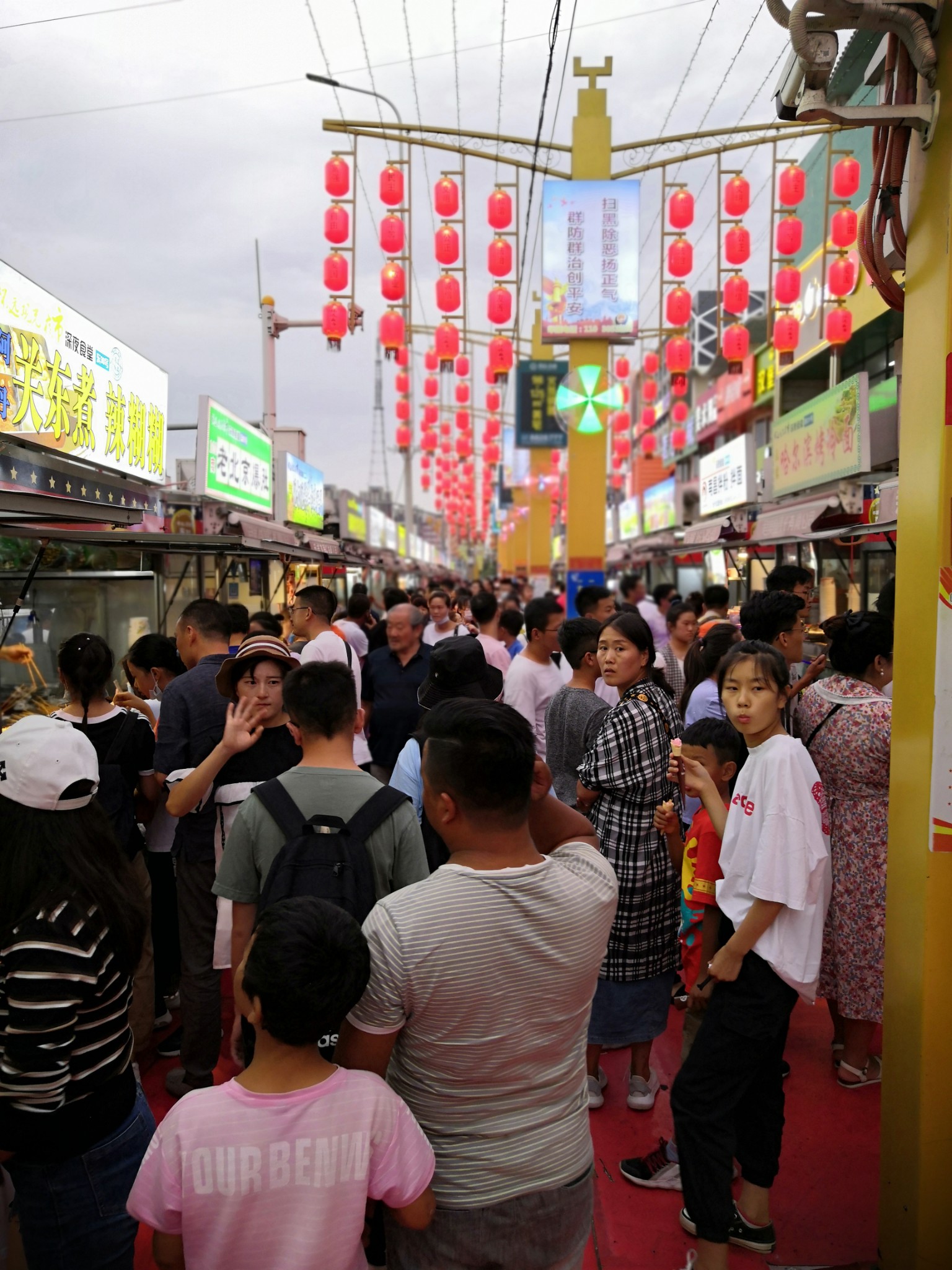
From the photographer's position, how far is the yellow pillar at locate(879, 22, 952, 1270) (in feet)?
7.25

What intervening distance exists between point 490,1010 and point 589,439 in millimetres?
12048

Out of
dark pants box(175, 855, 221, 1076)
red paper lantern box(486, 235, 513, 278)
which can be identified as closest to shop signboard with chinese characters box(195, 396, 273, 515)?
red paper lantern box(486, 235, 513, 278)

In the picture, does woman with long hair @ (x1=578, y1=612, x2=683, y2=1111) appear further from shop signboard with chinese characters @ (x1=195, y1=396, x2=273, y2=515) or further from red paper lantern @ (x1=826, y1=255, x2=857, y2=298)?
red paper lantern @ (x1=826, y1=255, x2=857, y2=298)

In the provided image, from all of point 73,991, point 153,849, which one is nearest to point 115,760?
point 153,849

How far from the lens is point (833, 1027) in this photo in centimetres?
418

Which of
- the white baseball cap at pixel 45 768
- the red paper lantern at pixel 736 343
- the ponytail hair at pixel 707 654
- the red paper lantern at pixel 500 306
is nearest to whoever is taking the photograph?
the white baseball cap at pixel 45 768

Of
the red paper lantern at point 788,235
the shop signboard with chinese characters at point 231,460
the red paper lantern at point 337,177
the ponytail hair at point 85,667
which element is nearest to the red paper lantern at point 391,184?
the red paper lantern at point 337,177

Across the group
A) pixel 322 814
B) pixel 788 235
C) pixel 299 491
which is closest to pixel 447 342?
pixel 299 491

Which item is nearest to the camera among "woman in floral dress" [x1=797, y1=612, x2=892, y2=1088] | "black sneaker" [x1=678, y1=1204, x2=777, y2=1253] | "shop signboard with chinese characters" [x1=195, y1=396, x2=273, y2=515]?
"black sneaker" [x1=678, y1=1204, x2=777, y2=1253]

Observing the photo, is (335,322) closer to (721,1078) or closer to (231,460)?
(231,460)

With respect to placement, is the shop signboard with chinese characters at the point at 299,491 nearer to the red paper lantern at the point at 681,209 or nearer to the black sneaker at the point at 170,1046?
the red paper lantern at the point at 681,209

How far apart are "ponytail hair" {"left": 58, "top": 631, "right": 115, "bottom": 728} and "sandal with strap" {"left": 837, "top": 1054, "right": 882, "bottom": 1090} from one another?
352 cm

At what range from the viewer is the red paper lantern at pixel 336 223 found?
1108 cm

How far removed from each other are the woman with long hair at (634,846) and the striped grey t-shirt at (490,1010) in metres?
1.70
